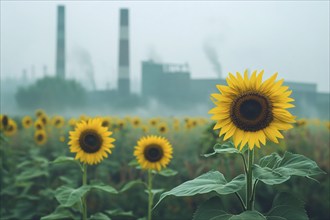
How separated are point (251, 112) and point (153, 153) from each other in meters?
1.33

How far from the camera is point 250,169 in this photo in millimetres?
1588

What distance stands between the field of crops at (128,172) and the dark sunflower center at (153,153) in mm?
517

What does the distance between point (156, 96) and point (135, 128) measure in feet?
107

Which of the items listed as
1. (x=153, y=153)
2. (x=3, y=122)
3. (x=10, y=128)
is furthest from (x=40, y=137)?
(x=153, y=153)

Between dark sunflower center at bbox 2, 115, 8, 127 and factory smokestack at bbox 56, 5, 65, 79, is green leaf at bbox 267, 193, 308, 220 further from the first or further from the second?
factory smokestack at bbox 56, 5, 65, 79

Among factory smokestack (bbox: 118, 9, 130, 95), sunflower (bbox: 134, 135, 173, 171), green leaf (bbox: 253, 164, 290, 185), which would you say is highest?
factory smokestack (bbox: 118, 9, 130, 95)

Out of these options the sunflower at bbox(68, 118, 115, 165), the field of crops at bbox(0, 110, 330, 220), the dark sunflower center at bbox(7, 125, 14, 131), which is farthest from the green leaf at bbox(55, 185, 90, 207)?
the dark sunflower center at bbox(7, 125, 14, 131)

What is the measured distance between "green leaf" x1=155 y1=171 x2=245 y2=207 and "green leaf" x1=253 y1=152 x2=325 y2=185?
0.08 meters

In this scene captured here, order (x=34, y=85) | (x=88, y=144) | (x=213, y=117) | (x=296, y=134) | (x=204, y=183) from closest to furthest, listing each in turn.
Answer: (x=204, y=183)
(x=213, y=117)
(x=88, y=144)
(x=296, y=134)
(x=34, y=85)

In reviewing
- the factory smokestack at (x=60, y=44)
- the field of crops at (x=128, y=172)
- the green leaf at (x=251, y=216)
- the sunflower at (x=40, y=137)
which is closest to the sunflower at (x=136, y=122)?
the field of crops at (x=128, y=172)

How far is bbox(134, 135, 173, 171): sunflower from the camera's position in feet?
9.53

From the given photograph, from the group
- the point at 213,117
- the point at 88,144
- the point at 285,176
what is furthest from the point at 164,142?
the point at 285,176

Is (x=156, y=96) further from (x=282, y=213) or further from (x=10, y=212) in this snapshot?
(x=282, y=213)

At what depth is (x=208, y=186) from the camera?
153 centimetres
